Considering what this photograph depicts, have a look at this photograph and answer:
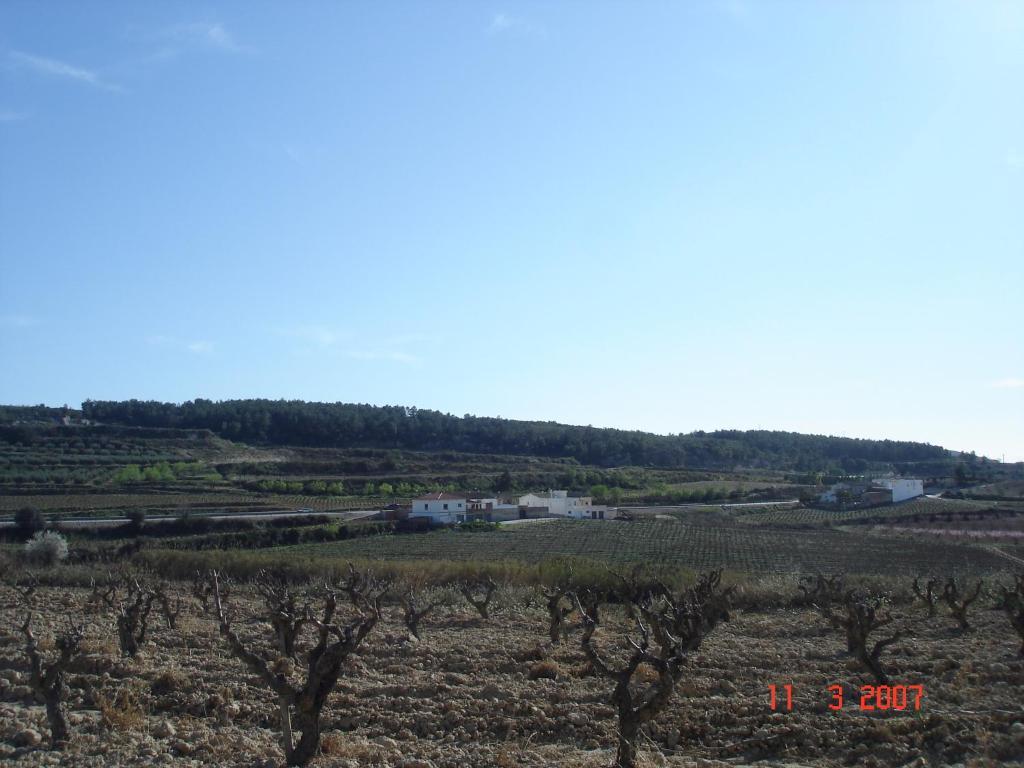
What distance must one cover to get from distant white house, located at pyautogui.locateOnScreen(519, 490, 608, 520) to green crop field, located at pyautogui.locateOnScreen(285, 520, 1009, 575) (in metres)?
10.6

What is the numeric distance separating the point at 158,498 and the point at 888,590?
6202cm

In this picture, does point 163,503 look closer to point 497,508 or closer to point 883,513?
point 497,508

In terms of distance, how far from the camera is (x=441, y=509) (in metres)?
70.1

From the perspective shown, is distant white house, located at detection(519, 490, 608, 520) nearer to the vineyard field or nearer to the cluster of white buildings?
the cluster of white buildings

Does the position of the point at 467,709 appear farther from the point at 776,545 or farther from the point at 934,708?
the point at 776,545

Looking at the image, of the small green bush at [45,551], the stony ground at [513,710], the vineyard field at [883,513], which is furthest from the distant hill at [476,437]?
the stony ground at [513,710]

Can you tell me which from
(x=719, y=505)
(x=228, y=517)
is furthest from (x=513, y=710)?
(x=719, y=505)

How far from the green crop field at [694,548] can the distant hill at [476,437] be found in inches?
2703

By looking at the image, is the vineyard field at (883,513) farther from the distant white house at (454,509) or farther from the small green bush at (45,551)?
the small green bush at (45,551)

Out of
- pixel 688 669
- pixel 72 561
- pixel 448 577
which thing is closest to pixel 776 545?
pixel 448 577

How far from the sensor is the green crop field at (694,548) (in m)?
44.8

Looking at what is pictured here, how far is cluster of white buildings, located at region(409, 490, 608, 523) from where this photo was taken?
69.8 metres

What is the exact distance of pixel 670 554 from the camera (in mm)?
50156

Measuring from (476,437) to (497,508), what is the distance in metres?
62.9
